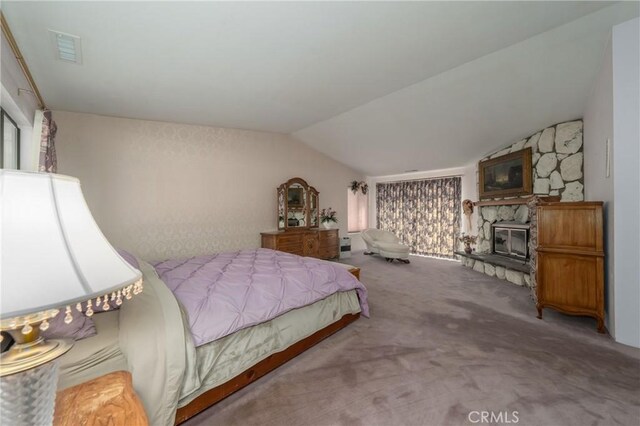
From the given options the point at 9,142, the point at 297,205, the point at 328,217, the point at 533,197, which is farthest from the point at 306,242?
the point at 9,142

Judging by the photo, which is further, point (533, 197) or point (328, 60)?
point (533, 197)

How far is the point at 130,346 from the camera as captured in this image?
1.40 meters

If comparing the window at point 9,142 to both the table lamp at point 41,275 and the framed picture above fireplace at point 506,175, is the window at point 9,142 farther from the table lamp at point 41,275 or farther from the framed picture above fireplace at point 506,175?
the framed picture above fireplace at point 506,175

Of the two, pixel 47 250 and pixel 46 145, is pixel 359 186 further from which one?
pixel 47 250

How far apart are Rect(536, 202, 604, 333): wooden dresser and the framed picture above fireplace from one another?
1816mm

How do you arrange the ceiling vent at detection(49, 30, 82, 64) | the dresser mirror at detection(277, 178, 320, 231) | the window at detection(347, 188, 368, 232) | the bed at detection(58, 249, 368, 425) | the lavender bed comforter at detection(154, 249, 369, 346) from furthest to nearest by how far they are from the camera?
the window at detection(347, 188, 368, 232)
the dresser mirror at detection(277, 178, 320, 231)
the ceiling vent at detection(49, 30, 82, 64)
the lavender bed comforter at detection(154, 249, 369, 346)
the bed at detection(58, 249, 368, 425)

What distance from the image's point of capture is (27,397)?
63 centimetres

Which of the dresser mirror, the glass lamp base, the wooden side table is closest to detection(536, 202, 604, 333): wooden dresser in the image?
the wooden side table

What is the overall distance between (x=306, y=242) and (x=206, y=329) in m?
3.91

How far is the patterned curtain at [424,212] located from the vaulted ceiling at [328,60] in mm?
2193

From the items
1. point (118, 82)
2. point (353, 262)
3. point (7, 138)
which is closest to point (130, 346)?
point (7, 138)

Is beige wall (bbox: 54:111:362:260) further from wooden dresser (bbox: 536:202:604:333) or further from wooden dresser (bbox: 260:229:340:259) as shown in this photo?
wooden dresser (bbox: 536:202:604:333)

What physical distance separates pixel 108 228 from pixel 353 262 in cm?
449

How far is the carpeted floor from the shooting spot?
164cm
